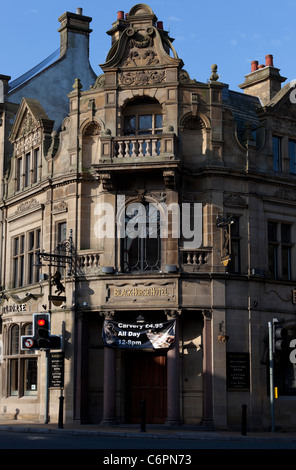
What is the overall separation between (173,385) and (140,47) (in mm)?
13079

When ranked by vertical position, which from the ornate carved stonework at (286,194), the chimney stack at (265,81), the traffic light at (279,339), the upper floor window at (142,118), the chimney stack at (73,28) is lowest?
the traffic light at (279,339)

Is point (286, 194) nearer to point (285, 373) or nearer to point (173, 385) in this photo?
point (285, 373)

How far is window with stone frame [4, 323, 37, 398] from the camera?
32.9 metres

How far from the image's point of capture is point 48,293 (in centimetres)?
3164

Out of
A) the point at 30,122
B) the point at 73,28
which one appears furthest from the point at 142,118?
the point at 73,28

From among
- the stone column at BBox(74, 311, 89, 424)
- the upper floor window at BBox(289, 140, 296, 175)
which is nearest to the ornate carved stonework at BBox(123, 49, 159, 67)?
the upper floor window at BBox(289, 140, 296, 175)

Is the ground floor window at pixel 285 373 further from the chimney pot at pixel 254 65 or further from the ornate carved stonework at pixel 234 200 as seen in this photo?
the chimney pot at pixel 254 65

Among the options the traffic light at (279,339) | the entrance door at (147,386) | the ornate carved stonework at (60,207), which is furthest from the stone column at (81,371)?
the traffic light at (279,339)

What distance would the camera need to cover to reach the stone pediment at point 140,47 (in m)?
31.0

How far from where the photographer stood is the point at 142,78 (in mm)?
30875

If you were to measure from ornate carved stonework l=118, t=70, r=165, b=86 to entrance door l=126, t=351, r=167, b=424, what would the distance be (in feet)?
34.1

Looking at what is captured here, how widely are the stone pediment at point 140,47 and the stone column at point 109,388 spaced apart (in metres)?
11.1
